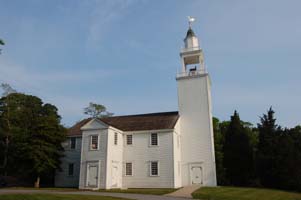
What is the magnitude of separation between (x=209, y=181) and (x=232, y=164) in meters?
8.65

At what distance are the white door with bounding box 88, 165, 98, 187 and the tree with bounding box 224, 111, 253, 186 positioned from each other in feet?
57.8

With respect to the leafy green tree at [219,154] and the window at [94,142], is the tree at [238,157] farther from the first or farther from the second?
the window at [94,142]

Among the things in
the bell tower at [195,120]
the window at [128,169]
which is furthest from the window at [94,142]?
the bell tower at [195,120]

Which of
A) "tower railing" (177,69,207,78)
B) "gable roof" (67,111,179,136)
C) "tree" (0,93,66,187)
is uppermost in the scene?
"tower railing" (177,69,207,78)

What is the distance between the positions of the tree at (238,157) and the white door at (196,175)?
8.55 meters

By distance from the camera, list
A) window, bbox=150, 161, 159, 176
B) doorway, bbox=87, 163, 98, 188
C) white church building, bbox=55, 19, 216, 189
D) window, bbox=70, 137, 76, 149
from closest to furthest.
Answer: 1. doorway, bbox=87, 163, 98, 188
2. white church building, bbox=55, 19, 216, 189
3. window, bbox=150, 161, 159, 176
4. window, bbox=70, 137, 76, 149

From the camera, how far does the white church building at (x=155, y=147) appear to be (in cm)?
2647

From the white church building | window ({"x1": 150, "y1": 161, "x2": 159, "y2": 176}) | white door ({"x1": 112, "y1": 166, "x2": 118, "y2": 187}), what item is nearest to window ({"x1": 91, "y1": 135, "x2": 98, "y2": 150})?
the white church building

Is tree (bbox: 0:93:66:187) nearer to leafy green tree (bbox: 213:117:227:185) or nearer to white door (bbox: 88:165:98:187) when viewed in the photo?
white door (bbox: 88:165:98:187)

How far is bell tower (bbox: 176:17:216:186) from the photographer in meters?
28.2

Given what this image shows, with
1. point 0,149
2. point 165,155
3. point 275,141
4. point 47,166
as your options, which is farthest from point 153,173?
point 0,149

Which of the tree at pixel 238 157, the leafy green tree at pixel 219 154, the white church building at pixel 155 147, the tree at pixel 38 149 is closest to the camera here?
the white church building at pixel 155 147

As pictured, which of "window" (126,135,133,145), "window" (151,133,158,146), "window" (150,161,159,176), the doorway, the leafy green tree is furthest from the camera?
the leafy green tree

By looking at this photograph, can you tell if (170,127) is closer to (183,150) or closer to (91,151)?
(183,150)
